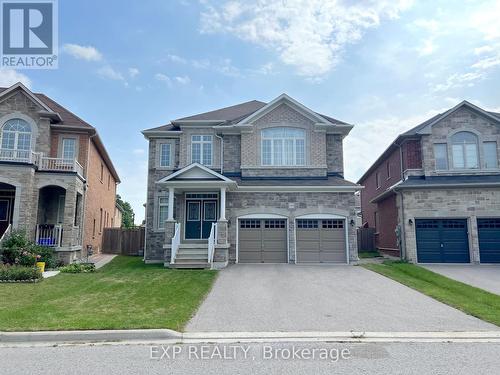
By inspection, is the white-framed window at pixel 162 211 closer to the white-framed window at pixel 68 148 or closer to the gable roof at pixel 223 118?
the gable roof at pixel 223 118

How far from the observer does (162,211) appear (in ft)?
60.3

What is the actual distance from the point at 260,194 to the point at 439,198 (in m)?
9.25

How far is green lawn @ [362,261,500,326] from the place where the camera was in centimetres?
834

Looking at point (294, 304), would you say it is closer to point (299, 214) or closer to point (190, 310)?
point (190, 310)

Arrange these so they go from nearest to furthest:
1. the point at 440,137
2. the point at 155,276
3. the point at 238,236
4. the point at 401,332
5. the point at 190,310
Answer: the point at 401,332 → the point at 190,310 → the point at 155,276 → the point at 238,236 → the point at 440,137

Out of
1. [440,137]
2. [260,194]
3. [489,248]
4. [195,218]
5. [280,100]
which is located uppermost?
[280,100]

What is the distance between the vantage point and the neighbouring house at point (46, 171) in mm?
15227

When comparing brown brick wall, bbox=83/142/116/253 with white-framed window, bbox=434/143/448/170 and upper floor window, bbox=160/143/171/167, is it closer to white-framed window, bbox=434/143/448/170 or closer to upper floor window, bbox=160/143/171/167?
upper floor window, bbox=160/143/171/167

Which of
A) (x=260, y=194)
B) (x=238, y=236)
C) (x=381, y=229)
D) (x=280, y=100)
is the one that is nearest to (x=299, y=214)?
(x=260, y=194)

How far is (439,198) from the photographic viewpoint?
1738 centimetres

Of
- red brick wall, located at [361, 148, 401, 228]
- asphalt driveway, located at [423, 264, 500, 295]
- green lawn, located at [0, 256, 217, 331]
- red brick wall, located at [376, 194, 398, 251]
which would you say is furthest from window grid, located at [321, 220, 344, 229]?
green lawn, located at [0, 256, 217, 331]

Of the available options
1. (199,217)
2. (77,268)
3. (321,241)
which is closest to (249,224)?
(199,217)

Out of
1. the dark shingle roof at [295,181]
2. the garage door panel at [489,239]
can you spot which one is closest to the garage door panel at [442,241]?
the garage door panel at [489,239]

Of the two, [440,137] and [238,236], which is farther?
[440,137]
